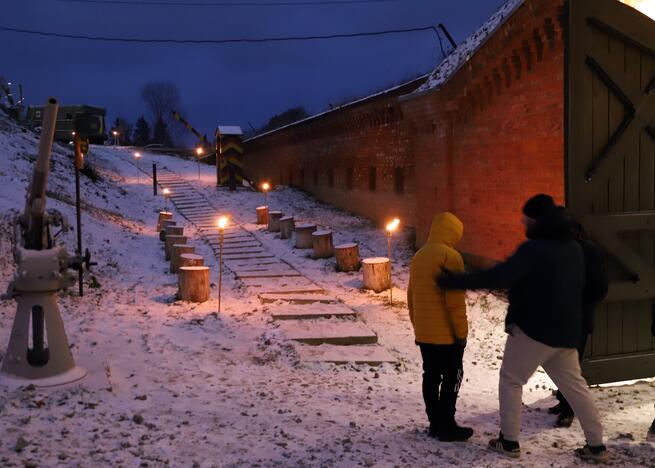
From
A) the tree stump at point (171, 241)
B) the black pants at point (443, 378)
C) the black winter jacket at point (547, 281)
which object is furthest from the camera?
the tree stump at point (171, 241)

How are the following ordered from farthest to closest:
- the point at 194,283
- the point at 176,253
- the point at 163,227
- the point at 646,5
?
the point at 163,227
the point at 176,253
the point at 194,283
the point at 646,5

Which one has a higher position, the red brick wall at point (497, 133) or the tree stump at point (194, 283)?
the red brick wall at point (497, 133)

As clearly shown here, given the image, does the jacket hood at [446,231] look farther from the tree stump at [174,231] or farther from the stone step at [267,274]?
the tree stump at [174,231]

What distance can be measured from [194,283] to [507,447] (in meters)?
6.34

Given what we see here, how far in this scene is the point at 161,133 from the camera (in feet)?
261

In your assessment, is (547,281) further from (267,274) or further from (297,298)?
(267,274)

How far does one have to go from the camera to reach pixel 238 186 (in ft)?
84.5

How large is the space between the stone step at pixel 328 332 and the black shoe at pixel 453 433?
11.5 feet

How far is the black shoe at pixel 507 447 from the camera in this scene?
457 centimetres

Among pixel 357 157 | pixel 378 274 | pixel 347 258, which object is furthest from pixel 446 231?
pixel 357 157

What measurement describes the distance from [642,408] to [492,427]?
1.54 metres

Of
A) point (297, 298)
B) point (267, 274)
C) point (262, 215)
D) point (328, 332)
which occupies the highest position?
point (262, 215)

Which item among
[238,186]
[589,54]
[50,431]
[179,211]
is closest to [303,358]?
[50,431]

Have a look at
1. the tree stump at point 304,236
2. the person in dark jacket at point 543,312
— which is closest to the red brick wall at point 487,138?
the tree stump at point 304,236
